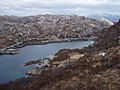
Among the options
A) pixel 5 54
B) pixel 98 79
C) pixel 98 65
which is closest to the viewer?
pixel 98 79

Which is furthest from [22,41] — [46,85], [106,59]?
[46,85]

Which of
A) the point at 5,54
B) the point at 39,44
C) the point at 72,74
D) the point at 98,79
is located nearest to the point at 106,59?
the point at 72,74

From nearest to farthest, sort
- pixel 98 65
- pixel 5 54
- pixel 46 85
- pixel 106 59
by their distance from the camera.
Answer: pixel 46 85 → pixel 98 65 → pixel 106 59 → pixel 5 54

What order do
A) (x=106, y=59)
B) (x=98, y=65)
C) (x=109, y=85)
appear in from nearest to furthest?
(x=109, y=85)
(x=98, y=65)
(x=106, y=59)

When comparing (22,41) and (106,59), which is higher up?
(106,59)

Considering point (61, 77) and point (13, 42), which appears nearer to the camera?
point (61, 77)

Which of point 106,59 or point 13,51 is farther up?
point 106,59

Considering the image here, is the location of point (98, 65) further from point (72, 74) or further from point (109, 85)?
point (109, 85)

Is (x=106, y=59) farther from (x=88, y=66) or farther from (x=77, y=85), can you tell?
(x=77, y=85)

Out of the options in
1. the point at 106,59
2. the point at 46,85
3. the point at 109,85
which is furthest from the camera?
the point at 106,59
